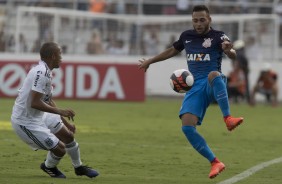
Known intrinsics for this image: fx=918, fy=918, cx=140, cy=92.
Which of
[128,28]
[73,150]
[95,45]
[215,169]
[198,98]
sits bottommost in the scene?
[95,45]

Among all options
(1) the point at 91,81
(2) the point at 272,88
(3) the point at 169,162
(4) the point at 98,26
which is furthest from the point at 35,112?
(4) the point at 98,26

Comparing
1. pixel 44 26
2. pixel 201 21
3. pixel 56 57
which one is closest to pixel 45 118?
pixel 56 57

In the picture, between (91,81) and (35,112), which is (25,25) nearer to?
(91,81)

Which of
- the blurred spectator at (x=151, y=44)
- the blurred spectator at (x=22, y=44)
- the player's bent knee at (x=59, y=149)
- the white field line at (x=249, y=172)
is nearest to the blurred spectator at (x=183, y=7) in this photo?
the blurred spectator at (x=151, y=44)

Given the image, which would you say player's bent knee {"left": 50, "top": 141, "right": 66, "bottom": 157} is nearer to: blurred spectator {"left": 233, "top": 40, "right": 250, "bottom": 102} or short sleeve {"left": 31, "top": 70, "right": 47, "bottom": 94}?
short sleeve {"left": 31, "top": 70, "right": 47, "bottom": 94}

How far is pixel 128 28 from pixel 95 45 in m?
1.62

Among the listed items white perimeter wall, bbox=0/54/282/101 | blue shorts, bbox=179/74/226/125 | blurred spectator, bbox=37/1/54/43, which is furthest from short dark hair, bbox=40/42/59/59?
blurred spectator, bbox=37/1/54/43

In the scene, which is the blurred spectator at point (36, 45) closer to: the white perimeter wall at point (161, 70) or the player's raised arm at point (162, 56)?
the white perimeter wall at point (161, 70)

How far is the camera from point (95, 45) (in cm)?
3334

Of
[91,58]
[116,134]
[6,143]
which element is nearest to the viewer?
[6,143]

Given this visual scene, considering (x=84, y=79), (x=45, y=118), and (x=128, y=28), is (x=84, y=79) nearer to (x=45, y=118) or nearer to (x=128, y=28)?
(x=128, y=28)

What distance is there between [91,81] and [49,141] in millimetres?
18507

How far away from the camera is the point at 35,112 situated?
1130cm

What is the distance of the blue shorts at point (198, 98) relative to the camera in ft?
38.2
